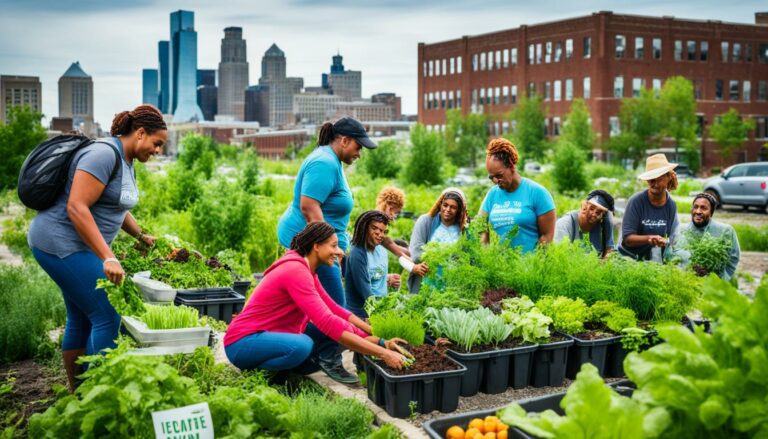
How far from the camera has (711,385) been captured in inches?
104

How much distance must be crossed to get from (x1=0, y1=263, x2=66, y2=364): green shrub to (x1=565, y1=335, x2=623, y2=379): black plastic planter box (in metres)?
4.56

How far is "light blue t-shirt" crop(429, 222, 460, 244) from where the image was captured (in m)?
7.13

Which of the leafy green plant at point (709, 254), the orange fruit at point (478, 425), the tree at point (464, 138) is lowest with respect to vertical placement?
the orange fruit at point (478, 425)

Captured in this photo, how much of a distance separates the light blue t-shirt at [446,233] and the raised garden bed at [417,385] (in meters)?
2.20

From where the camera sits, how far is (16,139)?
15.8 metres

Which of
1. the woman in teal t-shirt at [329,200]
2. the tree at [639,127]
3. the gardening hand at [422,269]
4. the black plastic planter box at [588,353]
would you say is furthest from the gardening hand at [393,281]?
the tree at [639,127]

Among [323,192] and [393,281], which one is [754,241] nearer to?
[393,281]

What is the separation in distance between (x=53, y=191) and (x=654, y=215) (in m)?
5.05

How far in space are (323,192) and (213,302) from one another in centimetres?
196

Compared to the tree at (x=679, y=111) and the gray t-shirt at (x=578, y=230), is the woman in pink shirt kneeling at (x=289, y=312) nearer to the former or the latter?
the gray t-shirt at (x=578, y=230)

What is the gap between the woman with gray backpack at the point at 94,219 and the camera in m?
4.59

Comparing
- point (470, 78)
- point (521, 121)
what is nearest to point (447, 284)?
point (521, 121)

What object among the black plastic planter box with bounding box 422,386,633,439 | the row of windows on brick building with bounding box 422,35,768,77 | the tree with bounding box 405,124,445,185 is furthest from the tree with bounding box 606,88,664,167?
the black plastic planter box with bounding box 422,386,633,439

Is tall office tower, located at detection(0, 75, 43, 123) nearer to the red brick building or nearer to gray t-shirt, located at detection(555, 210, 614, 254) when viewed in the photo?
gray t-shirt, located at detection(555, 210, 614, 254)
